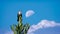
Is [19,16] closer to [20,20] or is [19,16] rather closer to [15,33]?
[20,20]

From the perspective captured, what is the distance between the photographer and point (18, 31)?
14.0 m

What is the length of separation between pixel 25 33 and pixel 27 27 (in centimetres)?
40

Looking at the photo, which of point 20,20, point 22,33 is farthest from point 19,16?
point 22,33

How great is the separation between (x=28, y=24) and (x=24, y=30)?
464 mm

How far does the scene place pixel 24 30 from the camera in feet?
46.2

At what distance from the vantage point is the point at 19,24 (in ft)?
46.4

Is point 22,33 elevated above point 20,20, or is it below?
below

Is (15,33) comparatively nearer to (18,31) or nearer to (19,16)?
(18,31)

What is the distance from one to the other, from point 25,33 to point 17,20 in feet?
3.41

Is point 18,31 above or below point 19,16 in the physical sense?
below

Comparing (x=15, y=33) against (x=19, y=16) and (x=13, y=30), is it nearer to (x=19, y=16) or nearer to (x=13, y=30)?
(x=13, y=30)

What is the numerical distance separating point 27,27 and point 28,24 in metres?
0.21

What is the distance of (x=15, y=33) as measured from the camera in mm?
14016

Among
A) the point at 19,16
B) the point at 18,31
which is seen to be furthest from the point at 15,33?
the point at 19,16
